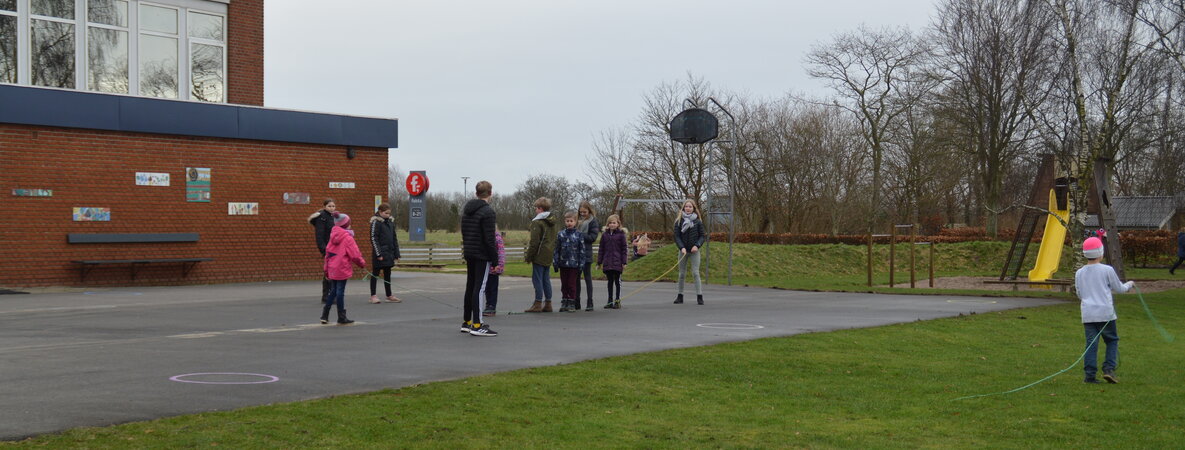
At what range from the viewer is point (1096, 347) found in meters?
9.59

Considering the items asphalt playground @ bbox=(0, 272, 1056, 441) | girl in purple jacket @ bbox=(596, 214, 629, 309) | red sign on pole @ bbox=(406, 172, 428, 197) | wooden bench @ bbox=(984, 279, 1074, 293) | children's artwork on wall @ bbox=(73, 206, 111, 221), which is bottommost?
wooden bench @ bbox=(984, 279, 1074, 293)

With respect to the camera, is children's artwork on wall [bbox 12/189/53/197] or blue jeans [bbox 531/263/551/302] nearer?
blue jeans [bbox 531/263/551/302]

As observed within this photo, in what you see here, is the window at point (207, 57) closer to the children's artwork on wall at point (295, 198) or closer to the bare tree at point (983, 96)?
the children's artwork on wall at point (295, 198)

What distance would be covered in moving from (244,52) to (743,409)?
22027 mm

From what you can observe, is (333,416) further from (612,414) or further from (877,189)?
(877,189)

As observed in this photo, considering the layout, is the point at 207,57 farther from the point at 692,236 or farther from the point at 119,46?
the point at 692,236

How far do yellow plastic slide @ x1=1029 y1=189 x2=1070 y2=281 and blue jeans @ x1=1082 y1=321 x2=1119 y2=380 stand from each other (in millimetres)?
18320

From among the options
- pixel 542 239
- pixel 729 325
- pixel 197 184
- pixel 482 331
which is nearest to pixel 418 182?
pixel 197 184

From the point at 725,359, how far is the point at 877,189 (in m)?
40.8

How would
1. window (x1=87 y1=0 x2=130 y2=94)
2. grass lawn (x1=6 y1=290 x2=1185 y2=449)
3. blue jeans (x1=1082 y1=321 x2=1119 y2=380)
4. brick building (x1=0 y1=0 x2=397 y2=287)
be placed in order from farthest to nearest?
window (x1=87 y1=0 x2=130 y2=94) < brick building (x1=0 y1=0 x2=397 y2=287) < blue jeans (x1=1082 y1=321 x2=1119 y2=380) < grass lawn (x1=6 y1=290 x2=1185 y2=449)

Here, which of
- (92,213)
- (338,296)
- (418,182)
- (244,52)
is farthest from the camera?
(418,182)

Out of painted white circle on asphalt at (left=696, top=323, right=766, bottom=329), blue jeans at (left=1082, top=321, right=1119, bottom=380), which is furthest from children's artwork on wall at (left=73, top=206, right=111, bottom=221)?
blue jeans at (left=1082, top=321, right=1119, bottom=380)

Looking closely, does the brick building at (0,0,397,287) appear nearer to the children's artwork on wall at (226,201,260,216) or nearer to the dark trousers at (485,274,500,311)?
the children's artwork on wall at (226,201,260,216)

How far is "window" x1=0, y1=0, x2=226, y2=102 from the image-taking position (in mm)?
23062
